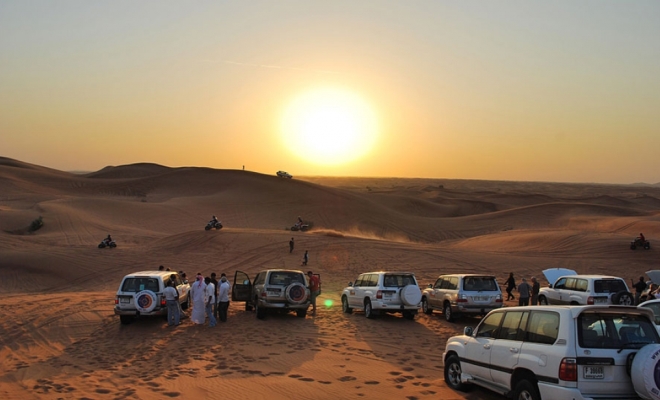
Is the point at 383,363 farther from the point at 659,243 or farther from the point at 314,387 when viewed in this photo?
the point at 659,243

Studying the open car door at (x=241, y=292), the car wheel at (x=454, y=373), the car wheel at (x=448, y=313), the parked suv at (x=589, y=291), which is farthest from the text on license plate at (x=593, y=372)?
the open car door at (x=241, y=292)

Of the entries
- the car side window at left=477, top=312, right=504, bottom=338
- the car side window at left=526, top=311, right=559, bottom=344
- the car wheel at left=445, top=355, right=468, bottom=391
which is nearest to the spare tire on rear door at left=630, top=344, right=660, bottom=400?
the car side window at left=526, top=311, right=559, bottom=344

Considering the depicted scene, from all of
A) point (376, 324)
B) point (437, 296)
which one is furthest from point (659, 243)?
point (376, 324)

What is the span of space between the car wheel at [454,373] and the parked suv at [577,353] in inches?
55.8

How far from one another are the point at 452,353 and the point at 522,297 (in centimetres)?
1179

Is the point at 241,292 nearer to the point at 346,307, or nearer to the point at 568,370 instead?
the point at 346,307

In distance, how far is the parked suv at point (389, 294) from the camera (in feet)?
62.0

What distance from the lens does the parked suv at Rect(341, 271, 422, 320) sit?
18.9 meters

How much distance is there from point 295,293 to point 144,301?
4.51 meters

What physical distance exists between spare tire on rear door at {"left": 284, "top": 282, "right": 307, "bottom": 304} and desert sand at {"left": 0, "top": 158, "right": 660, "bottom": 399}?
74 centimetres

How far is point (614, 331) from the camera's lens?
8094mm

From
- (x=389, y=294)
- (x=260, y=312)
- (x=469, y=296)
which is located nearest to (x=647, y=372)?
(x=469, y=296)

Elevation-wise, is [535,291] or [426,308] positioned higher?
[535,291]

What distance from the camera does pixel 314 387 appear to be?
36.5 feet
